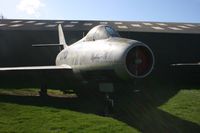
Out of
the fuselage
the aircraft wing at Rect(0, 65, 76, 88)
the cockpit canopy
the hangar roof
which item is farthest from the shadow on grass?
the hangar roof

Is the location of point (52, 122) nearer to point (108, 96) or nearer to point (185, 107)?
point (108, 96)

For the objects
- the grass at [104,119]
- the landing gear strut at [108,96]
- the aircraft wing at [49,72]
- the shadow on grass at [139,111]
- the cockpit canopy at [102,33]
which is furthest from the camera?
the aircraft wing at [49,72]

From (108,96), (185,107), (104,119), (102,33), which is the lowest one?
(185,107)

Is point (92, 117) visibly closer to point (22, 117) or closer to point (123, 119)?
point (123, 119)

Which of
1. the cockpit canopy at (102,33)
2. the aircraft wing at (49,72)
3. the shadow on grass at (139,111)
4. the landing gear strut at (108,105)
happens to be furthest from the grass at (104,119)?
the cockpit canopy at (102,33)

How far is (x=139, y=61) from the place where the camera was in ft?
39.8

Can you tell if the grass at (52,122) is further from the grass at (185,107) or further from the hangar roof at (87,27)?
the hangar roof at (87,27)

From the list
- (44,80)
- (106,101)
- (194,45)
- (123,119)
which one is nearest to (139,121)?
(123,119)

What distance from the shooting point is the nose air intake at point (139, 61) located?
12188 mm

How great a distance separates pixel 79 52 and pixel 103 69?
128 inches

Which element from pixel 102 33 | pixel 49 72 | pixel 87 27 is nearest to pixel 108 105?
pixel 102 33

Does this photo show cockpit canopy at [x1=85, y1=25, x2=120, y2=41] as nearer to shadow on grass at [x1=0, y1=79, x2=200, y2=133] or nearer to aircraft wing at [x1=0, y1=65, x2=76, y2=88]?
aircraft wing at [x1=0, y1=65, x2=76, y2=88]

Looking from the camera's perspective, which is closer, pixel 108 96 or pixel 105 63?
pixel 105 63

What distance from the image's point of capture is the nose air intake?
1219cm
